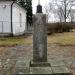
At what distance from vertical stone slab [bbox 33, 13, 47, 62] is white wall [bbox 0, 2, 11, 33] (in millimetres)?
14228

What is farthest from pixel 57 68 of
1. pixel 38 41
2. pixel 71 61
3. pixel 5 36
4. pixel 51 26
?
pixel 51 26

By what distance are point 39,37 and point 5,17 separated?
47.9ft

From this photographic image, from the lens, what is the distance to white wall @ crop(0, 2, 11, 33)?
22.0m

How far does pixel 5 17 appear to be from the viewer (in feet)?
72.6

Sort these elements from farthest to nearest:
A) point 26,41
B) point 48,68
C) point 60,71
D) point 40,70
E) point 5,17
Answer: point 5,17
point 26,41
point 48,68
point 40,70
point 60,71

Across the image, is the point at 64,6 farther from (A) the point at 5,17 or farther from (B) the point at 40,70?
(B) the point at 40,70

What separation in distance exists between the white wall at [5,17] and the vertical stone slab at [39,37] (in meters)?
14.2

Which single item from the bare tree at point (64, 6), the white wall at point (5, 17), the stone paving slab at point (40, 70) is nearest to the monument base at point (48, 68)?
the stone paving slab at point (40, 70)

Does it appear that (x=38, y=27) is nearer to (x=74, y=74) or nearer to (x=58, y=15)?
(x=74, y=74)

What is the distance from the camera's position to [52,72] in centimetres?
711

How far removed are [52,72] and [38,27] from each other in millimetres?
1640

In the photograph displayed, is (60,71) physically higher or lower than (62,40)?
lower

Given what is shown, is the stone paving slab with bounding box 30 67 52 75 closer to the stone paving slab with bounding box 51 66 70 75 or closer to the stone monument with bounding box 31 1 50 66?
the stone paving slab with bounding box 51 66 70 75

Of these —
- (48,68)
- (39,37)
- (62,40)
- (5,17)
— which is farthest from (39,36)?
(5,17)
